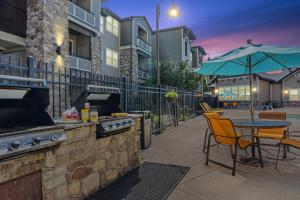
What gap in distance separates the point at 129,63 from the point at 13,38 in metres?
9.36

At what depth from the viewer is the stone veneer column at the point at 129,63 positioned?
17859 mm

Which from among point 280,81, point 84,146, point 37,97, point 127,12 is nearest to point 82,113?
point 84,146

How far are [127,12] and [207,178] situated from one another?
18.9 metres

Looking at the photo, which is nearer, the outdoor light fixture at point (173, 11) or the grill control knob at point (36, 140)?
the grill control knob at point (36, 140)

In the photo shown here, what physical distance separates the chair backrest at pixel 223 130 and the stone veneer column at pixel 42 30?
327 inches

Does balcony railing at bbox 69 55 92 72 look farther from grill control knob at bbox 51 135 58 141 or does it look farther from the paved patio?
grill control knob at bbox 51 135 58 141

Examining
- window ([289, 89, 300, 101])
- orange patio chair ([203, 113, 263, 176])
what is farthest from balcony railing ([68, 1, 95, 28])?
window ([289, 89, 300, 101])

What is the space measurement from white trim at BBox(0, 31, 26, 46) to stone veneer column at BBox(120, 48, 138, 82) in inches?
345

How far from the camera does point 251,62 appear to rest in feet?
16.9

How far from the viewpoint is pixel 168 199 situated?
111 inches

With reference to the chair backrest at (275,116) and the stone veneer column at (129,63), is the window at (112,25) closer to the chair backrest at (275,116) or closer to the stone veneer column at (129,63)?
the stone veneer column at (129,63)

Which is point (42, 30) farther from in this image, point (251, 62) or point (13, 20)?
point (251, 62)

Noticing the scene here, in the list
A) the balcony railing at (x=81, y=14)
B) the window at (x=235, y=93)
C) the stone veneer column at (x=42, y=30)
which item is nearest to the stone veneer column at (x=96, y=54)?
the balcony railing at (x=81, y=14)

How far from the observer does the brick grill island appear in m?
1.97
